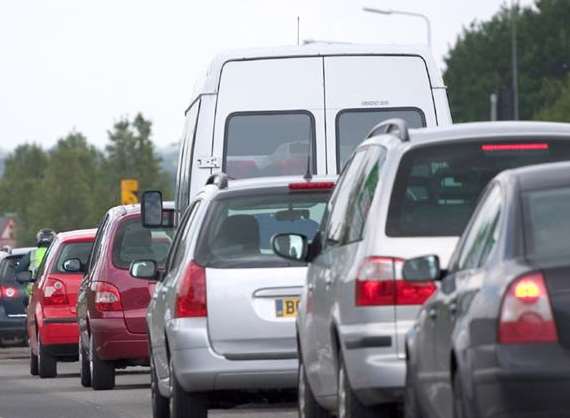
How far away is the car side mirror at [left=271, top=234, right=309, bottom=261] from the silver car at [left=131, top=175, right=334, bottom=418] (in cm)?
114

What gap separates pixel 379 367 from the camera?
1067cm

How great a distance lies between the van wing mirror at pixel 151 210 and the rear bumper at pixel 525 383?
11798mm

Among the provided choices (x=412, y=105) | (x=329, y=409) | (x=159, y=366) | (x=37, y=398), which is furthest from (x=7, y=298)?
(x=329, y=409)

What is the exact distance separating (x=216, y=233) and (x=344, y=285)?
129 inches

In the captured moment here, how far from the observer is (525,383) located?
27.4 feet

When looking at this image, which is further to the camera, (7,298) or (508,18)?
(508,18)

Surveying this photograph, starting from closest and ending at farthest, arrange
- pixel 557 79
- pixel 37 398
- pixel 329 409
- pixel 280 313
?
pixel 329 409 < pixel 280 313 < pixel 37 398 < pixel 557 79

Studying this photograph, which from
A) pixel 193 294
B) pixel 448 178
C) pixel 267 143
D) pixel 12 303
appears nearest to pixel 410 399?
pixel 448 178

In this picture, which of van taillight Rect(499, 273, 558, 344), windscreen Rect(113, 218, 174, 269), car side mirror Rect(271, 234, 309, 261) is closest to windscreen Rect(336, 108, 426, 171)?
windscreen Rect(113, 218, 174, 269)

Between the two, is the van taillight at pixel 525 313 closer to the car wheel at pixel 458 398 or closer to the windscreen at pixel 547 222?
the windscreen at pixel 547 222

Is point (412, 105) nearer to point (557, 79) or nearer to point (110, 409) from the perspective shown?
point (110, 409)

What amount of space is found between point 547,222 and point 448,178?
85.1 inches

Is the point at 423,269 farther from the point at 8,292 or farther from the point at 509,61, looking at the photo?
the point at 509,61

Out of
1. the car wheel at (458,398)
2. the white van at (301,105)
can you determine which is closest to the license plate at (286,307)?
the car wheel at (458,398)
